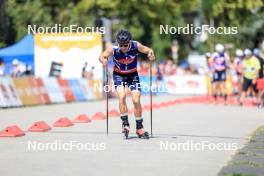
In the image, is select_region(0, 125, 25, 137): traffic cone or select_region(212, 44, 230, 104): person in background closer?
select_region(0, 125, 25, 137): traffic cone

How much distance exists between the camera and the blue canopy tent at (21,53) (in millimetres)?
34250

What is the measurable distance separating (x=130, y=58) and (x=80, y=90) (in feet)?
57.7

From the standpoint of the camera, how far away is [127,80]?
1359cm

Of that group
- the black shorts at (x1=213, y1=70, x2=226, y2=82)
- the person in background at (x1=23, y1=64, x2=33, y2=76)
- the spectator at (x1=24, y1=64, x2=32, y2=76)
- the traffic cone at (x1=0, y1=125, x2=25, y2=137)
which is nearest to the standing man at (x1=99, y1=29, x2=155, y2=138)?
the traffic cone at (x1=0, y1=125, x2=25, y2=137)

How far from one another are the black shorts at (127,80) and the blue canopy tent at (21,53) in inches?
830

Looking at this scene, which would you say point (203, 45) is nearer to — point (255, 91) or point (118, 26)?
point (118, 26)

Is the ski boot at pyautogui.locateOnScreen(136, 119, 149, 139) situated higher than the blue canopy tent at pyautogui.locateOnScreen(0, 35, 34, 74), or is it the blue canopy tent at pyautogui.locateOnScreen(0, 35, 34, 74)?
the blue canopy tent at pyautogui.locateOnScreen(0, 35, 34, 74)

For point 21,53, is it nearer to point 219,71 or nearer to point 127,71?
point 219,71

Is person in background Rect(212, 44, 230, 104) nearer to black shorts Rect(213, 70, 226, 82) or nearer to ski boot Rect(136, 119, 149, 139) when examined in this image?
black shorts Rect(213, 70, 226, 82)

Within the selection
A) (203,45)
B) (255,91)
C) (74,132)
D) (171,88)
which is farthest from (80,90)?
(203,45)

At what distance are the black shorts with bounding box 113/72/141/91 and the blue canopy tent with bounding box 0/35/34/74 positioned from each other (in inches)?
830

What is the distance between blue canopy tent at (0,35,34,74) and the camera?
34.2m

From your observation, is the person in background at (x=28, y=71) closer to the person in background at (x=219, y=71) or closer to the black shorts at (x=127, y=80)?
the person in background at (x=219, y=71)

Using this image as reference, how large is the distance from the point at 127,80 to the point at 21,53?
21.5 metres
